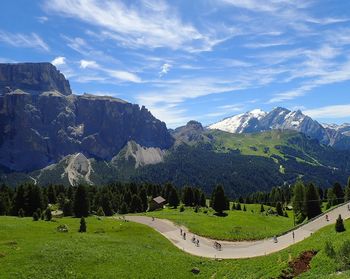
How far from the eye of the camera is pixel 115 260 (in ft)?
197

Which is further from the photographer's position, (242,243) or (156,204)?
(156,204)

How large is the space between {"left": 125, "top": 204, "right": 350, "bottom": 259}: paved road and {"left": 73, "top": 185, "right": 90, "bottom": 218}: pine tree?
31005mm

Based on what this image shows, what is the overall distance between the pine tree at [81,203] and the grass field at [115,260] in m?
44.2

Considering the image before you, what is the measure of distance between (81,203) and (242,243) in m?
56.9

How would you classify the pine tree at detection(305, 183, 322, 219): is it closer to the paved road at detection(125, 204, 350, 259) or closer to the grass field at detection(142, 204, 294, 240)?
the grass field at detection(142, 204, 294, 240)

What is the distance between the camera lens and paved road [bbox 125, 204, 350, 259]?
7112cm

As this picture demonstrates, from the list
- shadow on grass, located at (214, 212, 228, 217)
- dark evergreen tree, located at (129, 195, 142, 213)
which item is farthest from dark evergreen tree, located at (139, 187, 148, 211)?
shadow on grass, located at (214, 212, 228, 217)

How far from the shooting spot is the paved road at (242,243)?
71.1 metres

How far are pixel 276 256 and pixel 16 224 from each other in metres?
50.8

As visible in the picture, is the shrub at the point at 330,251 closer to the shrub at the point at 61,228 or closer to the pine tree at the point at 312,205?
the shrub at the point at 61,228

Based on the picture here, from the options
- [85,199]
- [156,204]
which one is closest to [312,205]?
[85,199]

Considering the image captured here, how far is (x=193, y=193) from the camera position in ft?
520

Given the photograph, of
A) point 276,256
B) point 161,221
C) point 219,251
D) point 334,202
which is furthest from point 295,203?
point 276,256

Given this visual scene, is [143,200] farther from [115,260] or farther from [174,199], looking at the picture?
[115,260]
